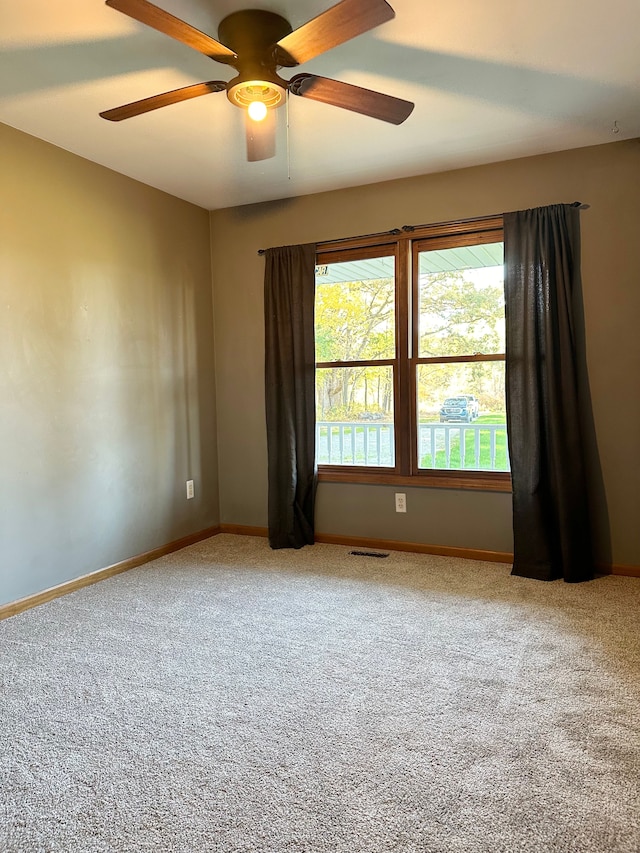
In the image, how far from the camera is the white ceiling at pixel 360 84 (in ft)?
6.73

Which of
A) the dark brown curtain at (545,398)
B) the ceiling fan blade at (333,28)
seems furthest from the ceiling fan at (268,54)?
the dark brown curtain at (545,398)

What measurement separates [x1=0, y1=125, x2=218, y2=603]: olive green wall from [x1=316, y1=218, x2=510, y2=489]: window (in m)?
0.98

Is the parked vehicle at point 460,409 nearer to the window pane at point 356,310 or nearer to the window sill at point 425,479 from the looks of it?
the window sill at point 425,479

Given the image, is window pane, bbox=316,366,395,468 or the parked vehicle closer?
the parked vehicle

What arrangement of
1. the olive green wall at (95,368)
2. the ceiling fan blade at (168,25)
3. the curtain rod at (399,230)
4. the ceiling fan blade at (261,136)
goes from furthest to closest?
the curtain rod at (399,230), the olive green wall at (95,368), the ceiling fan blade at (261,136), the ceiling fan blade at (168,25)

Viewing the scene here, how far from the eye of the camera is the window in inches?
142

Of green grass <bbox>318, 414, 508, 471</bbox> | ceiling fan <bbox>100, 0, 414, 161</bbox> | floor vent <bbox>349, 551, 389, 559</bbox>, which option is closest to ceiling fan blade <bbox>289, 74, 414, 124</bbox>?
ceiling fan <bbox>100, 0, 414, 161</bbox>

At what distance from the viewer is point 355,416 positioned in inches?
158

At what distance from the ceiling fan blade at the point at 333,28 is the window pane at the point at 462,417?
2.17 m

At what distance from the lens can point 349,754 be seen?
1.70m

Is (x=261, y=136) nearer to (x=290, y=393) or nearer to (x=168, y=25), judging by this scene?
(x=168, y=25)

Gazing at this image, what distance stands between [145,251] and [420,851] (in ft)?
11.5

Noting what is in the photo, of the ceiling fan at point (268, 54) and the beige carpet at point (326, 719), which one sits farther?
the ceiling fan at point (268, 54)

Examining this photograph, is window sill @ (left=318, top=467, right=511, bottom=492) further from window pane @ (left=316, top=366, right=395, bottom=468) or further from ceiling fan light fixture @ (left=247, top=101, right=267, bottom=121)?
ceiling fan light fixture @ (left=247, top=101, right=267, bottom=121)
